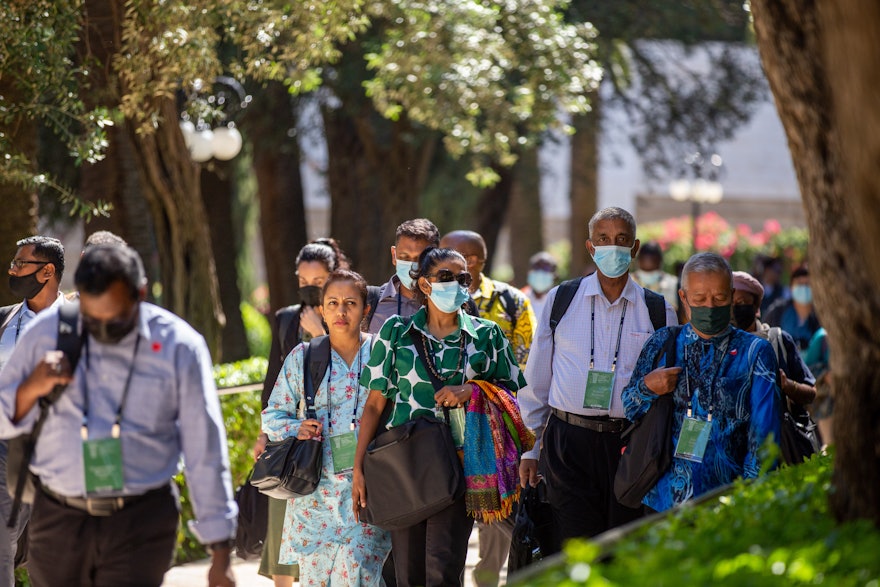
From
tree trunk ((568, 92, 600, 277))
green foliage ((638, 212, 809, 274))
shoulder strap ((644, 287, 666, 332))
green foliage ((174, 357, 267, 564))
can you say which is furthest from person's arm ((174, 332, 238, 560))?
green foliage ((638, 212, 809, 274))

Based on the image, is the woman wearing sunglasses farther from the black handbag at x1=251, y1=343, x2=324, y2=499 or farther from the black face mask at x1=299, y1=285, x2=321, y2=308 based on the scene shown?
the black face mask at x1=299, y1=285, x2=321, y2=308

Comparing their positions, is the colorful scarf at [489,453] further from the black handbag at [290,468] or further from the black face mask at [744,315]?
the black face mask at [744,315]

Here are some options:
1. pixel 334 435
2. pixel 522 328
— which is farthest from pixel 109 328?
pixel 522 328

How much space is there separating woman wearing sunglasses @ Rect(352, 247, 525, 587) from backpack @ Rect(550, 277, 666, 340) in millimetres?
671

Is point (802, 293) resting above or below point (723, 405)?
above

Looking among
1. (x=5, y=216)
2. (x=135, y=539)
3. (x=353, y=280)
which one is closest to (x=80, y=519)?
(x=135, y=539)

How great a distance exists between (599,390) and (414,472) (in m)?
1.16

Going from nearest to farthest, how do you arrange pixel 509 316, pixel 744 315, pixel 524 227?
pixel 744 315
pixel 509 316
pixel 524 227

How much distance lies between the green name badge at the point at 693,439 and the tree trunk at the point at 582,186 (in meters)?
15.8

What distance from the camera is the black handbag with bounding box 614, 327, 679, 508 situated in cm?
595

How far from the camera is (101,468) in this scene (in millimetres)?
4703

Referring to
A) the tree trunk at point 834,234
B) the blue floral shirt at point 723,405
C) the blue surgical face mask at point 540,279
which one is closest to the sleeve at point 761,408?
the blue floral shirt at point 723,405

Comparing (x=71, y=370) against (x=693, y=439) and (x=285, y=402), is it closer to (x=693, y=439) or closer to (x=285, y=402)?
(x=285, y=402)

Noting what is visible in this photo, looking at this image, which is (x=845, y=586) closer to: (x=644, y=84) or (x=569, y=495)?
(x=569, y=495)
